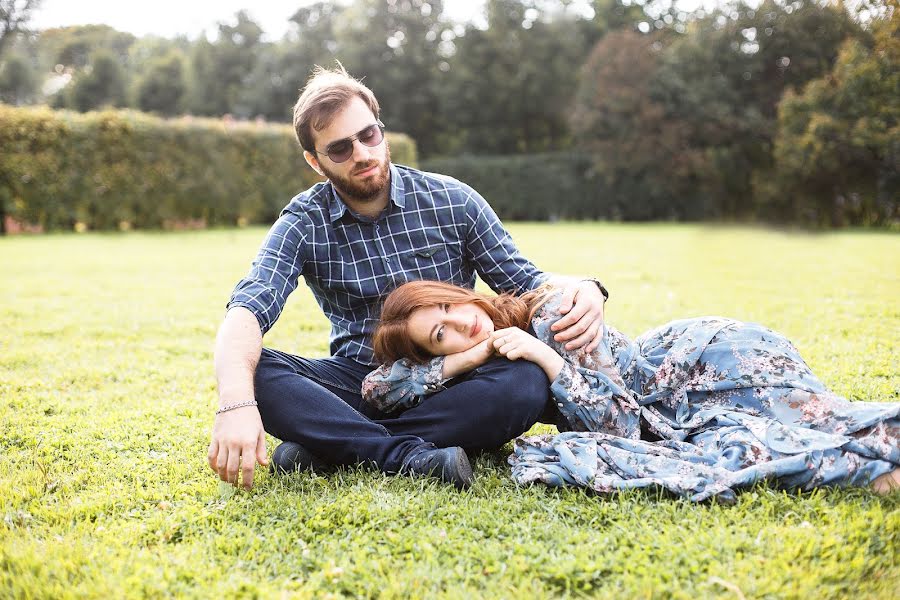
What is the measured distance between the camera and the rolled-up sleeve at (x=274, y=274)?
110 inches

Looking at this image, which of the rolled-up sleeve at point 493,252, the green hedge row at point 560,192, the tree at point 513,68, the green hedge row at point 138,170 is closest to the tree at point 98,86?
the tree at point 513,68

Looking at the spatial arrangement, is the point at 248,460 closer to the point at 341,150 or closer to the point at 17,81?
the point at 341,150

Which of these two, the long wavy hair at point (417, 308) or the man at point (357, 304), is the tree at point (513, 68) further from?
the long wavy hair at point (417, 308)

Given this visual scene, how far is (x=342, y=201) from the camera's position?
127 inches

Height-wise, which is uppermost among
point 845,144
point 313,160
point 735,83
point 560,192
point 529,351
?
point 735,83

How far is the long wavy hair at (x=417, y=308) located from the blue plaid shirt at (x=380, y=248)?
290mm

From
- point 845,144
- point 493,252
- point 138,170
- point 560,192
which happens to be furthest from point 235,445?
point 560,192

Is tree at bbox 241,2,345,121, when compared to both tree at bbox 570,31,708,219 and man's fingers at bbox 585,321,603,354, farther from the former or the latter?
man's fingers at bbox 585,321,603,354

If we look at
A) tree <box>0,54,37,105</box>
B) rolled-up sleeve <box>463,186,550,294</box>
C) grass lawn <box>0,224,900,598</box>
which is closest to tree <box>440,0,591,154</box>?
tree <box>0,54,37,105</box>

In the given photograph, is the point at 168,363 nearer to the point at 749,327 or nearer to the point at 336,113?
the point at 336,113

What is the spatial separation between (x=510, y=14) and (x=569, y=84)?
4.12 metres

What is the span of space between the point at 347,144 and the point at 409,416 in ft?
3.95

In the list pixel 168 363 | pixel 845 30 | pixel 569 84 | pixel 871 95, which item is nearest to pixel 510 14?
pixel 569 84

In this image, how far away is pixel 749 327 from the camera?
279 centimetres
